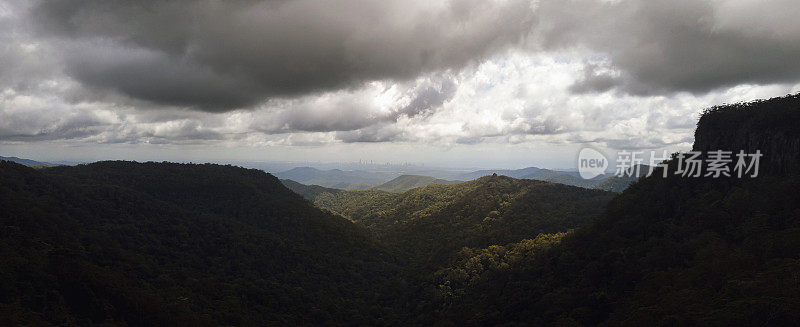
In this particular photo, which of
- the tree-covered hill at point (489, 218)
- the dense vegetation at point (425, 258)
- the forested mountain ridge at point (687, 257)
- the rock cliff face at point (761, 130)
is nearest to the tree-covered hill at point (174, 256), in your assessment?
the dense vegetation at point (425, 258)

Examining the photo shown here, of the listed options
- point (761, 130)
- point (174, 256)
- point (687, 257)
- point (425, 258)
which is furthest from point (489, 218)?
point (174, 256)

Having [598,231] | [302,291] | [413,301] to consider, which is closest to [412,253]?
[413,301]

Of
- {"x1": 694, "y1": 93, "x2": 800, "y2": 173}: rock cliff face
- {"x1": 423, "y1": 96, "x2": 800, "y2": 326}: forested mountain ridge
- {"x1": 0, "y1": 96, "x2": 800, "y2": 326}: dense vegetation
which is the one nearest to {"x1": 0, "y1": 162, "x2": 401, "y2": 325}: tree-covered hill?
{"x1": 0, "y1": 96, "x2": 800, "y2": 326}: dense vegetation

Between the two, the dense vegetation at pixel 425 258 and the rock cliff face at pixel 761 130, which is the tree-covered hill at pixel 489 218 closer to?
the dense vegetation at pixel 425 258

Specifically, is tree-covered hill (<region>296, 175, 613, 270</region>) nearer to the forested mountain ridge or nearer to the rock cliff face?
the forested mountain ridge

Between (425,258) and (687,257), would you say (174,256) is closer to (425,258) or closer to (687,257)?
(425,258)

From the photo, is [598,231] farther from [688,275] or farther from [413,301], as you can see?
[413,301]
